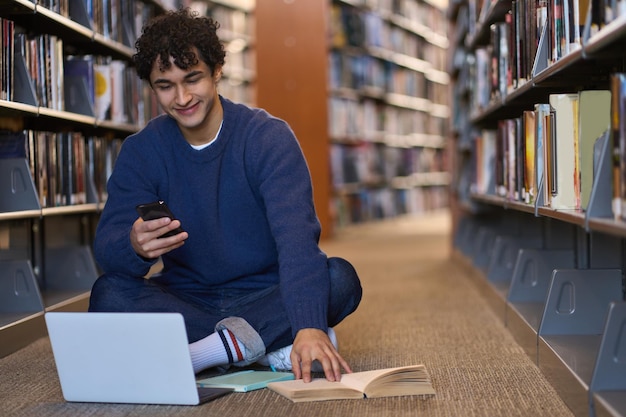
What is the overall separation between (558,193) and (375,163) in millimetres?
6575

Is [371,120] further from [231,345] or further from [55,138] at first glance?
[231,345]

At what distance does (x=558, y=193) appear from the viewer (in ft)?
7.07

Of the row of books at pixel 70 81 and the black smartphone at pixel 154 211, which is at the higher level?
the row of books at pixel 70 81

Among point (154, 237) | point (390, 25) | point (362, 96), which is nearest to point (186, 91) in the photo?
point (154, 237)

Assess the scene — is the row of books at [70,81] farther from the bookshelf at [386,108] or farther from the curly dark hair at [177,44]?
the bookshelf at [386,108]

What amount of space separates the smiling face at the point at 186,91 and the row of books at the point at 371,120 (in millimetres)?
5202

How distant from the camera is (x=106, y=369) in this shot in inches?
73.5

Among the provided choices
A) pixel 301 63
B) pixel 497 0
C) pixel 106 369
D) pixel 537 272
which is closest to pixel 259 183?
pixel 106 369

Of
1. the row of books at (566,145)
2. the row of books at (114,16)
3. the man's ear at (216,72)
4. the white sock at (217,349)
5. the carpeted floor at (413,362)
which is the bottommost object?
the carpeted floor at (413,362)

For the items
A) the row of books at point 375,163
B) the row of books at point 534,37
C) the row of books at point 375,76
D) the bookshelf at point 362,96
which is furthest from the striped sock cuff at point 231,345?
the row of books at point 375,76

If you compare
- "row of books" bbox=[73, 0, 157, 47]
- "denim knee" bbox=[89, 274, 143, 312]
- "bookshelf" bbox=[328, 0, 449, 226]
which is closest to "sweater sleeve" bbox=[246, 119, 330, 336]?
"denim knee" bbox=[89, 274, 143, 312]

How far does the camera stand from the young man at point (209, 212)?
211cm

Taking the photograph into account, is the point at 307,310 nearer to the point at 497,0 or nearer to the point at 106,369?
the point at 106,369

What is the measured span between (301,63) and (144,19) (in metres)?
2.87
